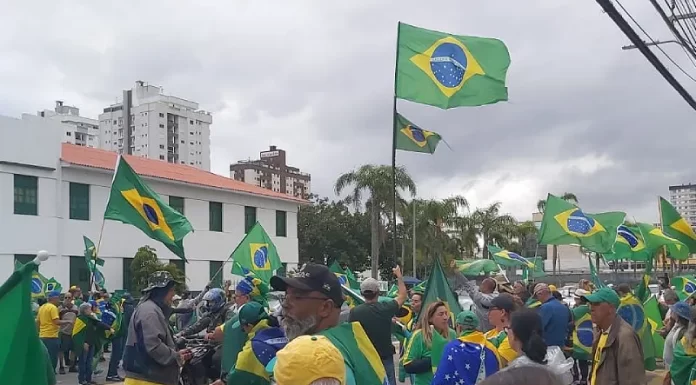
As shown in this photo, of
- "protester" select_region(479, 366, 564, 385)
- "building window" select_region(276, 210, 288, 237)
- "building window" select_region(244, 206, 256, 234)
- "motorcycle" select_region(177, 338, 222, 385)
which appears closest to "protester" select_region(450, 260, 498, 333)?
"motorcycle" select_region(177, 338, 222, 385)

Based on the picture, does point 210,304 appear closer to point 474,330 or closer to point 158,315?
point 158,315

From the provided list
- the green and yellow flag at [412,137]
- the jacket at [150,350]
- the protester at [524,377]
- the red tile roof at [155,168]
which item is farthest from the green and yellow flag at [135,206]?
the red tile roof at [155,168]

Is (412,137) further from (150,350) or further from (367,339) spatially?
(367,339)

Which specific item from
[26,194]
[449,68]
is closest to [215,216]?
[26,194]

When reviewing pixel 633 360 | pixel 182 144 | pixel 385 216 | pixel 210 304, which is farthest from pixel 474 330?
pixel 182 144

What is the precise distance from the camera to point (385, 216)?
4597 centimetres

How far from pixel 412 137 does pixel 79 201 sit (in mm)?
26800

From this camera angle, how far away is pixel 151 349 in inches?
251

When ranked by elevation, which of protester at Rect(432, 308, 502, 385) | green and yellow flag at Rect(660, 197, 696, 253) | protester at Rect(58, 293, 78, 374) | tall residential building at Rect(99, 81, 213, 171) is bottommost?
protester at Rect(58, 293, 78, 374)

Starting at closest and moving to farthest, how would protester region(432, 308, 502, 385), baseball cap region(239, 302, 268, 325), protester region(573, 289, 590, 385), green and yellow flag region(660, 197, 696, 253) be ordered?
protester region(432, 308, 502, 385) < baseball cap region(239, 302, 268, 325) < protester region(573, 289, 590, 385) < green and yellow flag region(660, 197, 696, 253)

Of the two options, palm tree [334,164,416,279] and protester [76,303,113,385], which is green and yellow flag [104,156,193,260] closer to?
protester [76,303,113,385]

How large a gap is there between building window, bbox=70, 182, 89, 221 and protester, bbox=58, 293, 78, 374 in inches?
669

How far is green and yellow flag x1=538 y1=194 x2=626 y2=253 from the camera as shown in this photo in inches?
677

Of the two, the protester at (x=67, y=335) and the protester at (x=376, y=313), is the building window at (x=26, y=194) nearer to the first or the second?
the protester at (x=67, y=335)
